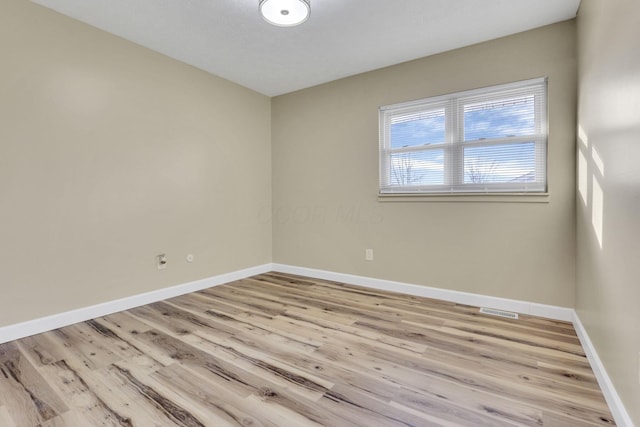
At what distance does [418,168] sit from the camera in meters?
3.20

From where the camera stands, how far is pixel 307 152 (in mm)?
3980

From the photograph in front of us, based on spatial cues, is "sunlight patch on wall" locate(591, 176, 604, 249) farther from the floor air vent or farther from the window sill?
the floor air vent

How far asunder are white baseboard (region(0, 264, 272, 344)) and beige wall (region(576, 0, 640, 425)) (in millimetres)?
3394

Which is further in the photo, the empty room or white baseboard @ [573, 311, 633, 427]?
the empty room

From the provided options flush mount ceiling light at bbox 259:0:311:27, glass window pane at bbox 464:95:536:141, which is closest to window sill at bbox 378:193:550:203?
glass window pane at bbox 464:95:536:141

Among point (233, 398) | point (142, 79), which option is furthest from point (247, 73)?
point (233, 398)

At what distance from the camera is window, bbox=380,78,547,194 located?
2.61 meters

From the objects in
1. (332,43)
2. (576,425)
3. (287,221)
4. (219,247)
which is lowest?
(576,425)

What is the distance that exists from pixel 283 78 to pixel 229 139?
3.24 ft

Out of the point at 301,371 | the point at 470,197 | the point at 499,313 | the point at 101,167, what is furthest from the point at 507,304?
the point at 101,167

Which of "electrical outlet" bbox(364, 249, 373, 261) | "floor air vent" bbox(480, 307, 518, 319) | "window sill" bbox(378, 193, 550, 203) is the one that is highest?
"window sill" bbox(378, 193, 550, 203)

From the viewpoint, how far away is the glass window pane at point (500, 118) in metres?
2.62

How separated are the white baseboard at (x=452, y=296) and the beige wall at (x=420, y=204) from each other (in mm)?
61

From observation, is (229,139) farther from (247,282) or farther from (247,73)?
(247,282)
